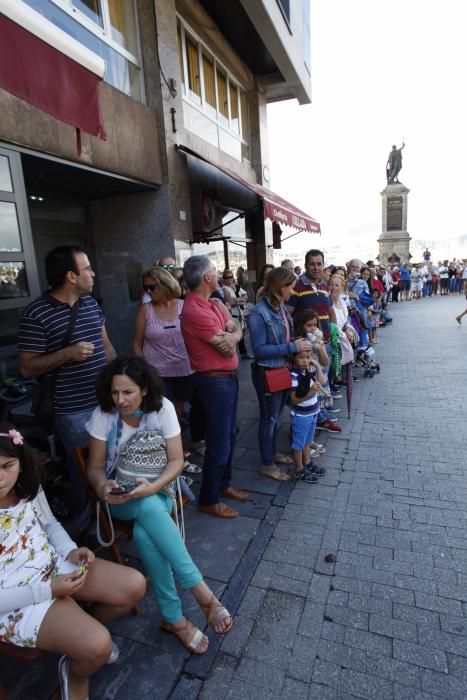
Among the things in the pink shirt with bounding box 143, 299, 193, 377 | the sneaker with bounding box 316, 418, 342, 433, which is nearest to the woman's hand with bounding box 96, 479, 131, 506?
the pink shirt with bounding box 143, 299, 193, 377

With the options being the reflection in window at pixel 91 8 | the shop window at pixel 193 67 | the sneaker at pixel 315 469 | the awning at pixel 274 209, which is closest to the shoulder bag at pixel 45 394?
the sneaker at pixel 315 469

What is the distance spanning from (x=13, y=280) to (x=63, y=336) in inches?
73.2

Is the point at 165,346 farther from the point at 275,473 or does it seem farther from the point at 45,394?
the point at 275,473

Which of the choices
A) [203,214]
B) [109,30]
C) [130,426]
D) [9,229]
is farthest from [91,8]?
[130,426]

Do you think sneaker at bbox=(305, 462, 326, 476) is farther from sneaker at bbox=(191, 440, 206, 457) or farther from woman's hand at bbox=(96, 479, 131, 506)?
woman's hand at bbox=(96, 479, 131, 506)

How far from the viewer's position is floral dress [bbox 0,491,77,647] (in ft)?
5.26

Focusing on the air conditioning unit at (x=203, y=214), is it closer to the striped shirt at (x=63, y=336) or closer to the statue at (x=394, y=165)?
the striped shirt at (x=63, y=336)

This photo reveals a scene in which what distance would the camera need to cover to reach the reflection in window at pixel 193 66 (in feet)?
25.0

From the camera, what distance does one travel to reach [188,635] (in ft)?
6.66

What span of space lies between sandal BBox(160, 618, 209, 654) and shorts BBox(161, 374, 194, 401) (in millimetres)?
1945

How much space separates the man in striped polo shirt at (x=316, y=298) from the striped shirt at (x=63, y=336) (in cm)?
227

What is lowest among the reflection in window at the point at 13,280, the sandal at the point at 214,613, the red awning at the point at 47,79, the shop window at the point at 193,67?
the sandal at the point at 214,613

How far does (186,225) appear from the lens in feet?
22.2

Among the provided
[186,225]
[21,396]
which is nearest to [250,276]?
[186,225]
